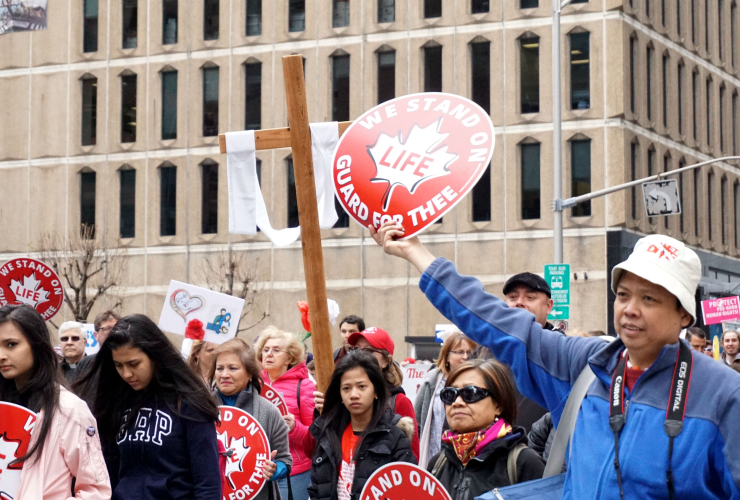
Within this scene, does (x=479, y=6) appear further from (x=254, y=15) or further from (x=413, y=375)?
(x=413, y=375)

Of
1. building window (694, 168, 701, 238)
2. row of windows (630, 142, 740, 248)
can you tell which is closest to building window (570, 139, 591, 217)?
row of windows (630, 142, 740, 248)

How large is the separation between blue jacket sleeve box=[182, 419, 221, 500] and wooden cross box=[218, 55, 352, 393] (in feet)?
3.45

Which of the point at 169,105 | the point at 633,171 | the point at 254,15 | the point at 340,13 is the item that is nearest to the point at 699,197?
the point at 633,171

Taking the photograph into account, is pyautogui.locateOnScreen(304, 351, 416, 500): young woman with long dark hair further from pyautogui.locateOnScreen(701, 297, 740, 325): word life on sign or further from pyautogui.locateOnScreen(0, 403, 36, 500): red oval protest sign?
pyautogui.locateOnScreen(701, 297, 740, 325): word life on sign

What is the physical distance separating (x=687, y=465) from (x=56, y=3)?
4273 centimetres

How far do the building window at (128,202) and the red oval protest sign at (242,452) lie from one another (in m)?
34.7

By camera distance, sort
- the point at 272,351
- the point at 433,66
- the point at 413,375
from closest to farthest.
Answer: the point at 272,351
the point at 413,375
the point at 433,66

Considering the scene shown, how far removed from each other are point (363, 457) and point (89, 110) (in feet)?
125

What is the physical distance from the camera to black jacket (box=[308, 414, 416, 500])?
6.08m

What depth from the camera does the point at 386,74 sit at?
125ft

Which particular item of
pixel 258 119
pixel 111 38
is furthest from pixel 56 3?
pixel 258 119

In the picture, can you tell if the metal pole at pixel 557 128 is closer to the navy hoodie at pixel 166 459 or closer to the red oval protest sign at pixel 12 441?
the navy hoodie at pixel 166 459

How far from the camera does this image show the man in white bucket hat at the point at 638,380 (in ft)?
10.2

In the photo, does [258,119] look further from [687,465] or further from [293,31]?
[687,465]
